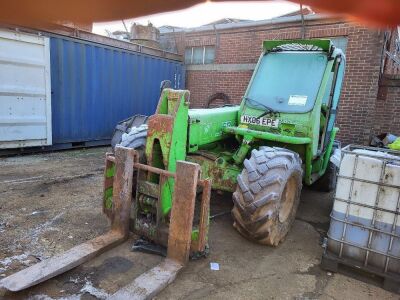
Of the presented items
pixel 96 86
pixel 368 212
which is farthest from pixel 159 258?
pixel 96 86

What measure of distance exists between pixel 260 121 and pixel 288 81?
701 mm

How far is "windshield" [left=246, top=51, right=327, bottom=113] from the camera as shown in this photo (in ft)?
14.2

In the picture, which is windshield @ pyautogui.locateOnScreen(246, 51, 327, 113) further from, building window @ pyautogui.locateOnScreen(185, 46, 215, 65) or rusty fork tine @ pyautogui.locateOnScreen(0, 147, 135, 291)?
building window @ pyautogui.locateOnScreen(185, 46, 215, 65)

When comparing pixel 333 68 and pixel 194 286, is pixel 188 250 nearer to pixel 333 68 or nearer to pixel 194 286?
pixel 194 286

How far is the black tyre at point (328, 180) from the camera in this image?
5.97 m

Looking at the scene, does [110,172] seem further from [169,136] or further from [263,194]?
[263,194]

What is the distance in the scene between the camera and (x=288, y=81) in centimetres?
450

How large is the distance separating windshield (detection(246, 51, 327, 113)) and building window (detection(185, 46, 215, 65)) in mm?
6578

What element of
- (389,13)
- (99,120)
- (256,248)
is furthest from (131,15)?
(99,120)

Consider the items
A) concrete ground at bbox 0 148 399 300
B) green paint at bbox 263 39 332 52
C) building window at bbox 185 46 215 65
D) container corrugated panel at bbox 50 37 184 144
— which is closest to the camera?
concrete ground at bbox 0 148 399 300

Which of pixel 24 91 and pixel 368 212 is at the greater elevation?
pixel 24 91

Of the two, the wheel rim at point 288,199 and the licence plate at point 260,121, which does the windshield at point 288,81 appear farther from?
the wheel rim at point 288,199

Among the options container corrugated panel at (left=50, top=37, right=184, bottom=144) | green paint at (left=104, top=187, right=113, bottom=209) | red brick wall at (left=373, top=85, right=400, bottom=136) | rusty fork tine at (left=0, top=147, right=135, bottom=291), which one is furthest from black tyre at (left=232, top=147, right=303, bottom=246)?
container corrugated panel at (left=50, top=37, right=184, bottom=144)

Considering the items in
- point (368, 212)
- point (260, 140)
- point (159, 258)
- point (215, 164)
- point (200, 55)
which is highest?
point (200, 55)
